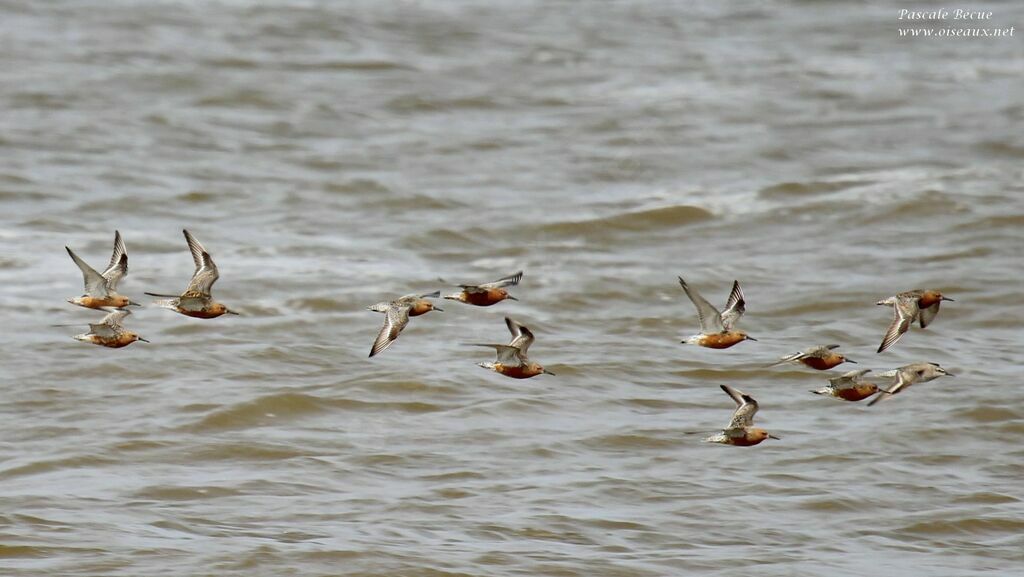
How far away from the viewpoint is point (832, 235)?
20.1 m

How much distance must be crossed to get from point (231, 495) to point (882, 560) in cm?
455

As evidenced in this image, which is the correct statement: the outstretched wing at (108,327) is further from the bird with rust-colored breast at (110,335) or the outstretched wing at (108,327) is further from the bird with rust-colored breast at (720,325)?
the bird with rust-colored breast at (720,325)

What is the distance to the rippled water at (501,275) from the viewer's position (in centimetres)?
1155

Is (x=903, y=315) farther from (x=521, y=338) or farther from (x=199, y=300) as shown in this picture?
(x=199, y=300)

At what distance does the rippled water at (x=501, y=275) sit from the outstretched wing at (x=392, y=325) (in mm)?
1538

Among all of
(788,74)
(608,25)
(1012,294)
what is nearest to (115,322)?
(1012,294)

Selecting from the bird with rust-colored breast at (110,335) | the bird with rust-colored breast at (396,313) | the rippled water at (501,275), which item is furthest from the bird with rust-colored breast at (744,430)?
the bird with rust-colored breast at (110,335)

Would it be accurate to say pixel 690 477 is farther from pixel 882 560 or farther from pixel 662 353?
pixel 662 353

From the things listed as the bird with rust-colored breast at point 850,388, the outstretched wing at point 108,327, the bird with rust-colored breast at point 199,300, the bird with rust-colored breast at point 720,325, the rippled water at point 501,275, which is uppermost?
the bird with rust-colored breast at point 199,300

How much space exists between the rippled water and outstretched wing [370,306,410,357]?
1538 mm

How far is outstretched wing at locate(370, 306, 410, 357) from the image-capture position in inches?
396

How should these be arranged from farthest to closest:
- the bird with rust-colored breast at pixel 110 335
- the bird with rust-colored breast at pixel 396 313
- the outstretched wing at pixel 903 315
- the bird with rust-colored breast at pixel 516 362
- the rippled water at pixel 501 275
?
the rippled water at pixel 501 275
the bird with rust-colored breast at pixel 110 335
the bird with rust-colored breast at pixel 516 362
the outstretched wing at pixel 903 315
the bird with rust-colored breast at pixel 396 313

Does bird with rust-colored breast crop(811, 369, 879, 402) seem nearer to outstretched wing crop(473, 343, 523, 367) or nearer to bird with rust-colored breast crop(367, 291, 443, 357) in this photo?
outstretched wing crop(473, 343, 523, 367)

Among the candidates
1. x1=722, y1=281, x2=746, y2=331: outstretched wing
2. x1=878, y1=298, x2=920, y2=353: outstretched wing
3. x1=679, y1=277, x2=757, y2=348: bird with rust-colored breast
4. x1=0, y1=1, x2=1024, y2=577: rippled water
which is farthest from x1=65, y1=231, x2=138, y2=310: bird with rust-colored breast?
x1=878, y1=298, x2=920, y2=353: outstretched wing
